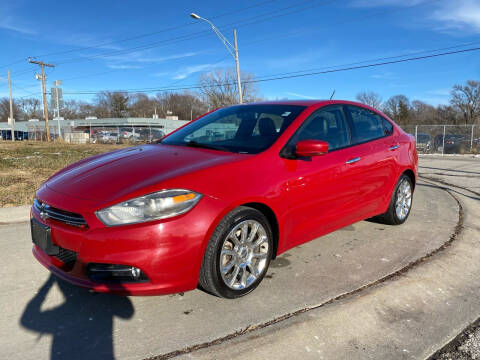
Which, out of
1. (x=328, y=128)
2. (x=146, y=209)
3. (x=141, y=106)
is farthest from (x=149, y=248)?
(x=141, y=106)

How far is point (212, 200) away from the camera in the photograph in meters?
2.51

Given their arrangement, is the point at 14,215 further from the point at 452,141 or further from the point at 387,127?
the point at 452,141

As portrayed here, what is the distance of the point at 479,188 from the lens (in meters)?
7.49

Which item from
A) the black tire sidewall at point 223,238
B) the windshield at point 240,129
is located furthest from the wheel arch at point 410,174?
the black tire sidewall at point 223,238

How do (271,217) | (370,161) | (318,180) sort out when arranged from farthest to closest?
(370,161) → (318,180) → (271,217)

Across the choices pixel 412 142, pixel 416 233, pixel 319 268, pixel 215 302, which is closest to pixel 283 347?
pixel 215 302

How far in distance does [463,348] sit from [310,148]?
68.6 inches

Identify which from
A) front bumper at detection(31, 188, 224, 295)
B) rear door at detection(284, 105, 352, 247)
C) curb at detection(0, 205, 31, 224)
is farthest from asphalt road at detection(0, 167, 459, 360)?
curb at detection(0, 205, 31, 224)

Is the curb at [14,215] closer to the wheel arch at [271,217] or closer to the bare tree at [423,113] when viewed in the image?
the wheel arch at [271,217]

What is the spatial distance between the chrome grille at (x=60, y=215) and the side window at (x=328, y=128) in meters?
1.83

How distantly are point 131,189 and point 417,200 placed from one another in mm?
5492

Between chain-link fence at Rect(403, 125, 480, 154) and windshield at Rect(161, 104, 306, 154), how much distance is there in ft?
59.3

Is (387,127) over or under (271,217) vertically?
over

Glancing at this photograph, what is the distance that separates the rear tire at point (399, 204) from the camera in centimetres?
453
